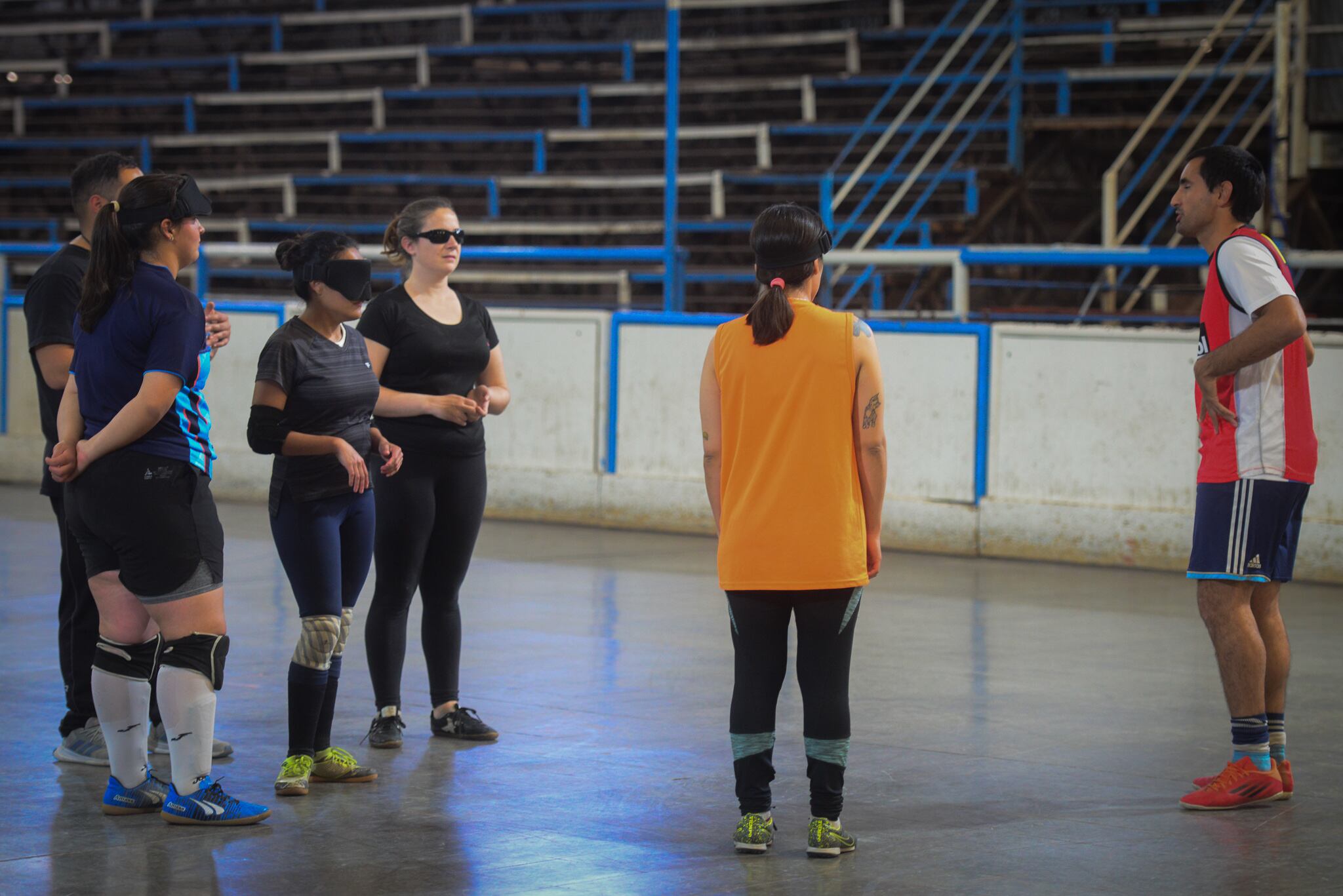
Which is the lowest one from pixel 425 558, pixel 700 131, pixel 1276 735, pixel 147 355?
pixel 1276 735

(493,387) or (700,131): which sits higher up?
(700,131)

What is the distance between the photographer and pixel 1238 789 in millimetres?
4516

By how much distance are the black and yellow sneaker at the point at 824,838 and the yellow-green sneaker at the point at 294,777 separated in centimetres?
144

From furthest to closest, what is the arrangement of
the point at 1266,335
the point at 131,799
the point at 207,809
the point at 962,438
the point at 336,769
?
the point at 962,438 → the point at 336,769 → the point at 1266,335 → the point at 131,799 → the point at 207,809

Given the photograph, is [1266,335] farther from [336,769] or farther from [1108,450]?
[1108,450]

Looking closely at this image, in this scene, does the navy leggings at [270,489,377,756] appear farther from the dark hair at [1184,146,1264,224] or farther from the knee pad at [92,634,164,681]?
the dark hair at [1184,146,1264,224]

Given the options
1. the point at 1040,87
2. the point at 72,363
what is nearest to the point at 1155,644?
the point at 72,363

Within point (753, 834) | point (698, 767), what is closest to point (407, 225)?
point (698, 767)

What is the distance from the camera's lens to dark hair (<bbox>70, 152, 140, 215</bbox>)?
4.74m

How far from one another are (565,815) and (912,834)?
2.92 ft

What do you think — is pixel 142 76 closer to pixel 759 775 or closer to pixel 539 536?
pixel 539 536

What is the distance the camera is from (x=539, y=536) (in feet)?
33.6

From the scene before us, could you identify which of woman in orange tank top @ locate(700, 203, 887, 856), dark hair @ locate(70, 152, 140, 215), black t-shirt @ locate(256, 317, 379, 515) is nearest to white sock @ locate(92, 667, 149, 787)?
black t-shirt @ locate(256, 317, 379, 515)

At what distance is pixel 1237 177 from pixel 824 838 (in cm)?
215
